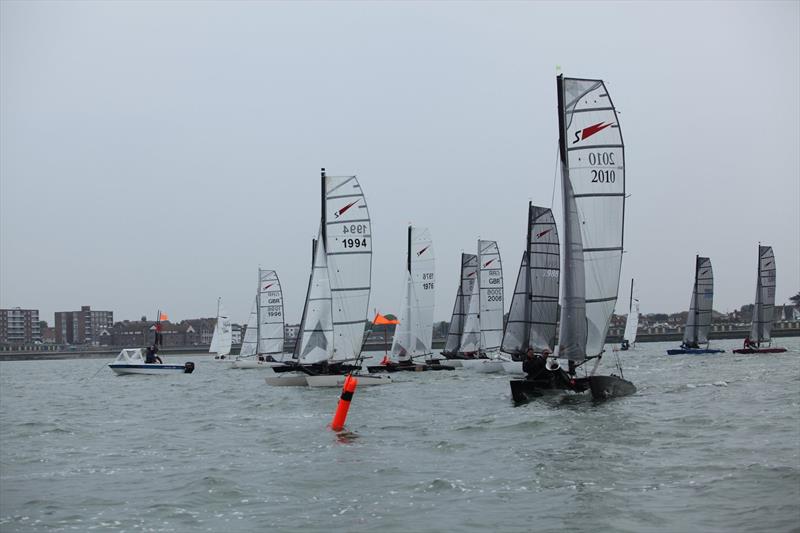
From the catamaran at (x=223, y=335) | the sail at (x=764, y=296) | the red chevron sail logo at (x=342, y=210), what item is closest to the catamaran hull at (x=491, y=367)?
the red chevron sail logo at (x=342, y=210)

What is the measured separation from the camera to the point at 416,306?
46781 millimetres

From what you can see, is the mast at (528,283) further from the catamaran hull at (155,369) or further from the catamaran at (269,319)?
the catamaran at (269,319)

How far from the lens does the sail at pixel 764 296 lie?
57.1 meters

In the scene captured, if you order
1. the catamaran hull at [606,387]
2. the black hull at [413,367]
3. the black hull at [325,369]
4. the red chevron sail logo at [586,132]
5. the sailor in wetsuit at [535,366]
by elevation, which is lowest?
the black hull at [413,367]

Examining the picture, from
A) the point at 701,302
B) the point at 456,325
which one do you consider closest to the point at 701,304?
the point at 701,302

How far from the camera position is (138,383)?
4041cm

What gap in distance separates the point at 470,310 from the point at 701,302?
62.9 ft

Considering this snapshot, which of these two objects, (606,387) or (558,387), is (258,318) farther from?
(606,387)

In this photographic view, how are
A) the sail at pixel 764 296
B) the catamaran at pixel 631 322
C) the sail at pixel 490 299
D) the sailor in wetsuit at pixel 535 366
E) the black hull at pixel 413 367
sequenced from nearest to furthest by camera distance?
the sailor in wetsuit at pixel 535 366 → the black hull at pixel 413 367 → the sail at pixel 490 299 → the sail at pixel 764 296 → the catamaran at pixel 631 322

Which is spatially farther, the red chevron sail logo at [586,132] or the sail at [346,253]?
the sail at [346,253]

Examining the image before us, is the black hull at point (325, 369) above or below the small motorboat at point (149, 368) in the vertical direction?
above

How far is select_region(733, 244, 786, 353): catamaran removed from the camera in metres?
57.1

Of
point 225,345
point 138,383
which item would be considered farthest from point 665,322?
point 138,383

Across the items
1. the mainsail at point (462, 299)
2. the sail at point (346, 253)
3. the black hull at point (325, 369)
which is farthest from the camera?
the mainsail at point (462, 299)
